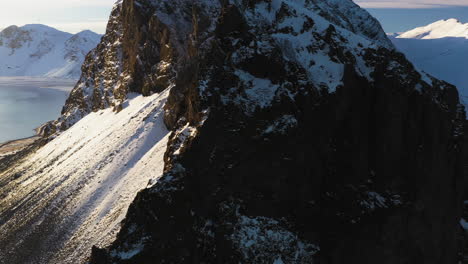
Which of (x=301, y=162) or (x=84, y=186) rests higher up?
(x=301, y=162)

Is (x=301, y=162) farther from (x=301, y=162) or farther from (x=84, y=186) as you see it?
(x=84, y=186)

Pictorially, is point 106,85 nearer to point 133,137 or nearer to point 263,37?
point 133,137

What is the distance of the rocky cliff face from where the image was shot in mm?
27766

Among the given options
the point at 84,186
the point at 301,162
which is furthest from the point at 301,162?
the point at 84,186

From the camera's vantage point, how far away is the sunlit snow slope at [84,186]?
131ft

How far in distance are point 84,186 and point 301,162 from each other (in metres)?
36.6

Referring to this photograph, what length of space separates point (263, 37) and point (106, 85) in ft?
181

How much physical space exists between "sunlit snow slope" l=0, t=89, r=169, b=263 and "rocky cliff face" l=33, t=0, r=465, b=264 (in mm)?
12198

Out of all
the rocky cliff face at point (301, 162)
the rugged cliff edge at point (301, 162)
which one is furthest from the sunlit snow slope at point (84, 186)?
the rocky cliff face at point (301, 162)

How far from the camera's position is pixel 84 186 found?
159 feet

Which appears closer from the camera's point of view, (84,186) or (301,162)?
(301,162)

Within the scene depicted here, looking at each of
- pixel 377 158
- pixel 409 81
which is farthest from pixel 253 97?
pixel 409 81

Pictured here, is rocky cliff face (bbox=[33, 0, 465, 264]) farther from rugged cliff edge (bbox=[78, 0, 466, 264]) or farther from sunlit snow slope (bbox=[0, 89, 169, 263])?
sunlit snow slope (bbox=[0, 89, 169, 263])

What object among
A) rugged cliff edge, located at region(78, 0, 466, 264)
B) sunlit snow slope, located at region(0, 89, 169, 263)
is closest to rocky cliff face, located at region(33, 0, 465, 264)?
rugged cliff edge, located at region(78, 0, 466, 264)
